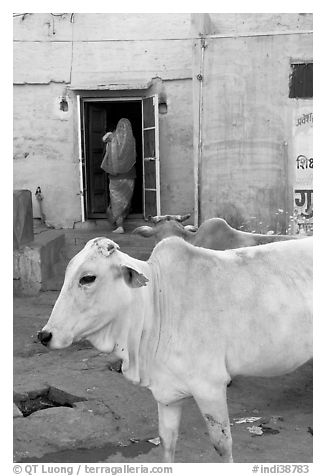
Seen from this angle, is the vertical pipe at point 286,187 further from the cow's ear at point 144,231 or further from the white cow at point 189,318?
the white cow at point 189,318

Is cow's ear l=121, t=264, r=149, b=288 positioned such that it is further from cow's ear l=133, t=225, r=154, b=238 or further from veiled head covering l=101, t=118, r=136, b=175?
veiled head covering l=101, t=118, r=136, b=175

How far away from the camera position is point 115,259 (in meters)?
2.53

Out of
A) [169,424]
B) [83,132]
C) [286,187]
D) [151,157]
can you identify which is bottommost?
[169,424]

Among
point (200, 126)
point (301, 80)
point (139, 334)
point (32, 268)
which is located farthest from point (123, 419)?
point (301, 80)

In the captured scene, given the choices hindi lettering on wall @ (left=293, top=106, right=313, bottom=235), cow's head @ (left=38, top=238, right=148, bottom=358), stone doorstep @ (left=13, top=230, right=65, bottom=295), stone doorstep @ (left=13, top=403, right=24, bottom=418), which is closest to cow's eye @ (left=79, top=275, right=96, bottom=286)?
cow's head @ (left=38, top=238, right=148, bottom=358)

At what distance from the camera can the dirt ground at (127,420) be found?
342cm

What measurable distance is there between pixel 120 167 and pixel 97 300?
20.7ft

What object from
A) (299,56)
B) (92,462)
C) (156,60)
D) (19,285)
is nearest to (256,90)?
(299,56)

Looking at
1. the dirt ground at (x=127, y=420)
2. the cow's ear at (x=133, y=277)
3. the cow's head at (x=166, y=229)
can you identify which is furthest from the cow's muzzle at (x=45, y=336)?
the cow's head at (x=166, y=229)

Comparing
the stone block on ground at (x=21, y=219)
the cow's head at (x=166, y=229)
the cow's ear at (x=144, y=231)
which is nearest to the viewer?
the cow's ear at (x=144, y=231)

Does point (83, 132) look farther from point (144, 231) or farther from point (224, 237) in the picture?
point (224, 237)

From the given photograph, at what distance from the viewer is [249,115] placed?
6.65 metres

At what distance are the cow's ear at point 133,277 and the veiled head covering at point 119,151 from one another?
623 cm

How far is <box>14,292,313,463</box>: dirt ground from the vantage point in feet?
11.2
